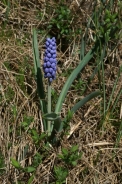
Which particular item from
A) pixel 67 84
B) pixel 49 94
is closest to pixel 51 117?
pixel 49 94

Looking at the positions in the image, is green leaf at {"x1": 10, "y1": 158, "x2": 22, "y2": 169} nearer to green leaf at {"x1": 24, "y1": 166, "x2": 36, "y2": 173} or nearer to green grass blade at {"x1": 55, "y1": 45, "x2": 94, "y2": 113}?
green leaf at {"x1": 24, "y1": 166, "x2": 36, "y2": 173}

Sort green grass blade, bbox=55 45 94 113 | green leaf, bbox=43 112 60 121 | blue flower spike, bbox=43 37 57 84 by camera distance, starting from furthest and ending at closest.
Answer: green grass blade, bbox=55 45 94 113, green leaf, bbox=43 112 60 121, blue flower spike, bbox=43 37 57 84

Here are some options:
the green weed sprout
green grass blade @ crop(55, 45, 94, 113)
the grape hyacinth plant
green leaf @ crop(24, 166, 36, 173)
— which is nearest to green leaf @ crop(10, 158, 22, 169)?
green leaf @ crop(24, 166, 36, 173)

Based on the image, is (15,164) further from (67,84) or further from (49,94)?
(67,84)

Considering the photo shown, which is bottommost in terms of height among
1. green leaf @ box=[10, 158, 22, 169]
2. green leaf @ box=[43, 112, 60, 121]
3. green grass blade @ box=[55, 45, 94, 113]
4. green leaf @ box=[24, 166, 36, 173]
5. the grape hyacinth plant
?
green leaf @ box=[24, 166, 36, 173]

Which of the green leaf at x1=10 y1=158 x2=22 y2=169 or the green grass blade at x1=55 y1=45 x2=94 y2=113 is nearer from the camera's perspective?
the green leaf at x1=10 y1=158 x2=22 y2=169

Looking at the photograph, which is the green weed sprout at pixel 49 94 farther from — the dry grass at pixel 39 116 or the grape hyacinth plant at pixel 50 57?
the dry grass at pixel 39 116

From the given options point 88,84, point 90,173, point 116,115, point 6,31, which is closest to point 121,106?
point 116,115

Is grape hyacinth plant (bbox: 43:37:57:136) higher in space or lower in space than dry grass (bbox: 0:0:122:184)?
higher
